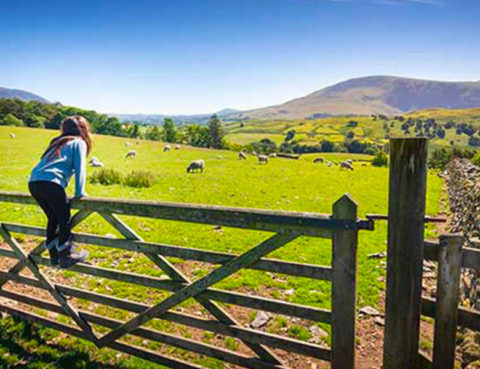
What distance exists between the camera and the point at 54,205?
458cm

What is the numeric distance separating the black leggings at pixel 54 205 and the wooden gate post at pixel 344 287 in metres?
3.69

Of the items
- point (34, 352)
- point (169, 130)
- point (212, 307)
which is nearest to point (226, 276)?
point (212, 307)

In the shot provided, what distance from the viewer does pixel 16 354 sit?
5.06 m

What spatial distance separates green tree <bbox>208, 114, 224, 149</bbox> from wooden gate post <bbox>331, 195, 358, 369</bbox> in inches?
3653

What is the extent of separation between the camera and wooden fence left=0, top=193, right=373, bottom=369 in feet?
11.1

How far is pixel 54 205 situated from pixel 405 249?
4.43m

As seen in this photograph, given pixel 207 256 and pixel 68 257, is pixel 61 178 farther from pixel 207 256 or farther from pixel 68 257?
pixel 207 256

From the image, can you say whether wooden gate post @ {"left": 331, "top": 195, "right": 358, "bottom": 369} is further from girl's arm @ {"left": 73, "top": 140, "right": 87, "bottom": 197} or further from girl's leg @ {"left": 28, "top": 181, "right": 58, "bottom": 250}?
girl's leg @ {"left": 28, "top": 181, "right": 58, "bottom": 250}

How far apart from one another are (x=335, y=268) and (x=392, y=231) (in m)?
0.71

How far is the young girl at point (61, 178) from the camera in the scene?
454 centimetres

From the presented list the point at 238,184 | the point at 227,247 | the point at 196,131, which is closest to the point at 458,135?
the point at 196,131

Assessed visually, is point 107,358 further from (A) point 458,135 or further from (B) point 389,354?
(A) point 458,135

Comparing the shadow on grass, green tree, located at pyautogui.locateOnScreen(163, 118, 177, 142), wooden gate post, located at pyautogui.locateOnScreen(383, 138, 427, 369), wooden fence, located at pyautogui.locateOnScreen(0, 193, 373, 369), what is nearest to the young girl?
wooden fence, located at pyautogui.locateOnScreen(0, 193, 373, 369)

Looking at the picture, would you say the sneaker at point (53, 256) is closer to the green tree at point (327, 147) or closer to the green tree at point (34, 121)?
the green tree at point (34, 121)
